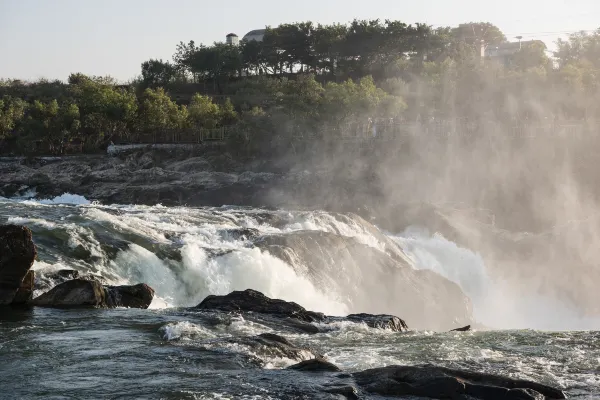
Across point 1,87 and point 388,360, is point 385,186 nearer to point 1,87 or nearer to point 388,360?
point 388,360

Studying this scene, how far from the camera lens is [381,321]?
71.2 ft

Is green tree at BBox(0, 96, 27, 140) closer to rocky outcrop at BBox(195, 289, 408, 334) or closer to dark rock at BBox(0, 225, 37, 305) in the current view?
dark rock at BBox(0, 225, 37, 305)

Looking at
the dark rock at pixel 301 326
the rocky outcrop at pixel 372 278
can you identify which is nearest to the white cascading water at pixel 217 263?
the rocky outcrop at pixel 372 278

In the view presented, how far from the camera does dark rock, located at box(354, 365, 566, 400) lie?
13453 millimetres

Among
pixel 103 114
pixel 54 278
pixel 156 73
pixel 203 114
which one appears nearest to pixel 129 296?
pixel 54 278

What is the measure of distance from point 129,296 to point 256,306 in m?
3.69

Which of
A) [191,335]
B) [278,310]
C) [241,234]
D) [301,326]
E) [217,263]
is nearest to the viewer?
[191,335]

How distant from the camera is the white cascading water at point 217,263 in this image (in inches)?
1053

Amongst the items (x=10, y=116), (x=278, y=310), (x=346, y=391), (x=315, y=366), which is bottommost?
(x=10, y=116)

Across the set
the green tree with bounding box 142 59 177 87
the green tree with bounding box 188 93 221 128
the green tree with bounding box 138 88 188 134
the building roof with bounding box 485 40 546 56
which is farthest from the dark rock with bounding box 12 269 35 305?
the building roof with bounding box 485 40 546 56

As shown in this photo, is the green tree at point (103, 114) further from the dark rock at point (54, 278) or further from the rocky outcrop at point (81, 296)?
the rocky outcrop at point (81, 296)

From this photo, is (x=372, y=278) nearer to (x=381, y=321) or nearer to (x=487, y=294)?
(x=381, y=321)

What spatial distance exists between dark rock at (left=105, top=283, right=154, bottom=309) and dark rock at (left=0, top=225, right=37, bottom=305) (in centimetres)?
247

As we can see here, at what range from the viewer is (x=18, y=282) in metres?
20.5
